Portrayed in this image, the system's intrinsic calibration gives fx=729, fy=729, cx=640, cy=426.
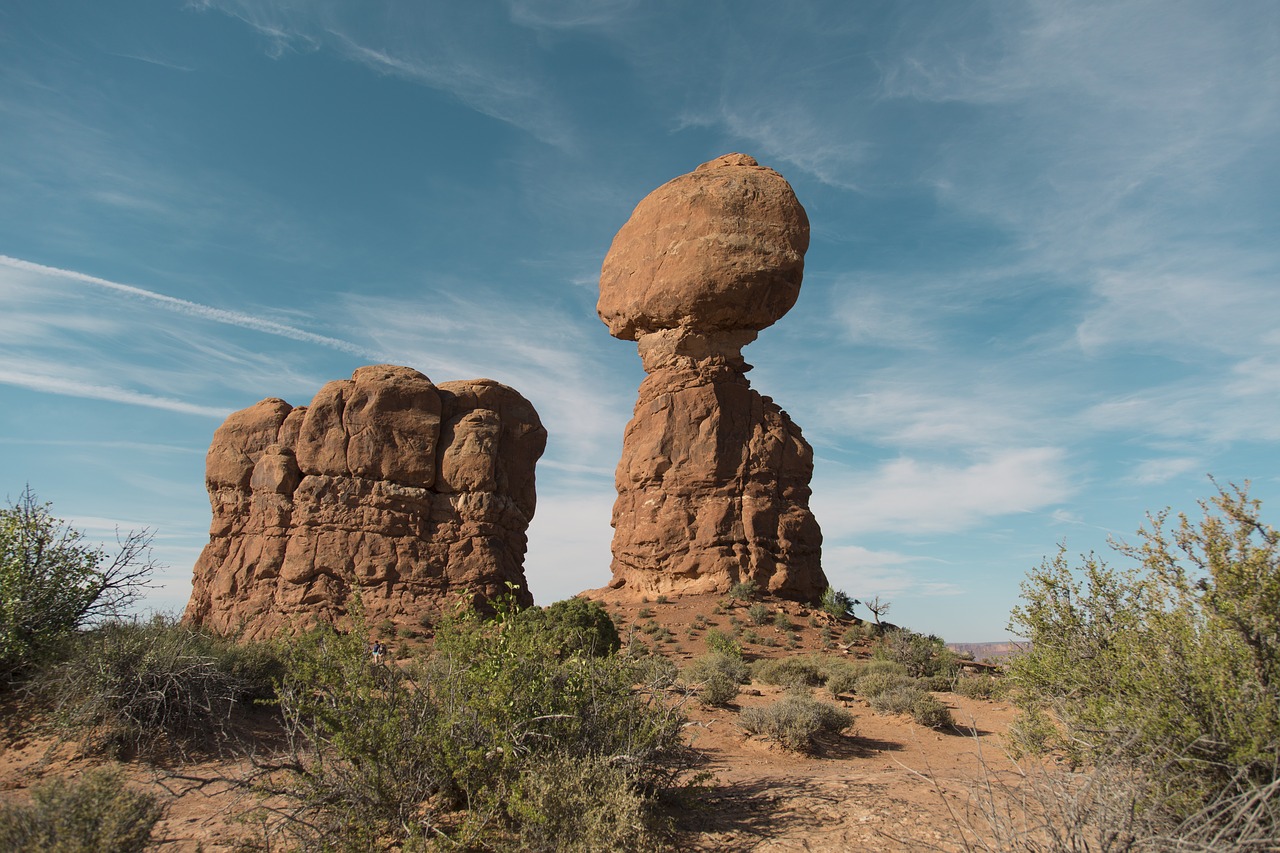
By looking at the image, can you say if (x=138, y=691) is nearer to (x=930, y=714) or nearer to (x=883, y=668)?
(x=930, y=714)

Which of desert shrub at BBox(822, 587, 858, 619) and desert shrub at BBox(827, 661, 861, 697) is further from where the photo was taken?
desert shrub at BBox(822, 587, 858, 619)

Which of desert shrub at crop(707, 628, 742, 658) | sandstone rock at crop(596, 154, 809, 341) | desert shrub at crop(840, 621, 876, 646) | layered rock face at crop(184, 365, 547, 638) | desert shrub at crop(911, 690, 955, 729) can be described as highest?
sandstone rock at crop(596, 154, 809, 341)

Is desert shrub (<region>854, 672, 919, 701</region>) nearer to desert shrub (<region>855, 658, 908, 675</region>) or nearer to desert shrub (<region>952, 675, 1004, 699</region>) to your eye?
desert shrub (<region>855, 658, 908, 675</region>)

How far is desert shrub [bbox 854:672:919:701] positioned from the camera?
14.6m

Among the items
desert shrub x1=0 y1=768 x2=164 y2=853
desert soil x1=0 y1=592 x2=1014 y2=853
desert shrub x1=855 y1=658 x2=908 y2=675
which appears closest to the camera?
desert shrub x1=0 y1=768 x2=164 y2=853

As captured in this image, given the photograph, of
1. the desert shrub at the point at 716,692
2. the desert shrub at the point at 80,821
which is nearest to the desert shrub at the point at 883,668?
the desert shrub at the point at 716,692

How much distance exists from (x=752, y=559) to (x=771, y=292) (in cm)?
944

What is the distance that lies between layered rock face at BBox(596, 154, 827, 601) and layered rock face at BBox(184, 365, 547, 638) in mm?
4778

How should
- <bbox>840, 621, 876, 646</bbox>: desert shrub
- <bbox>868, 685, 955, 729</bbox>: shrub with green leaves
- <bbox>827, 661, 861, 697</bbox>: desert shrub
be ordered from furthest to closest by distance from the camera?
<bbox>840, 621, 876, 646</bbox>: desert shrub
<bbox>827, 661, 861, 697</bbox>: desert shrub
<bbox>868, 685, 955, 729</bbox>: shrub with green leaves

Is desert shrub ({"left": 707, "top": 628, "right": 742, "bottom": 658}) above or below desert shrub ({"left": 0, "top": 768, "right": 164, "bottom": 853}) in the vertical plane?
above

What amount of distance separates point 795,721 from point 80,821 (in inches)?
332

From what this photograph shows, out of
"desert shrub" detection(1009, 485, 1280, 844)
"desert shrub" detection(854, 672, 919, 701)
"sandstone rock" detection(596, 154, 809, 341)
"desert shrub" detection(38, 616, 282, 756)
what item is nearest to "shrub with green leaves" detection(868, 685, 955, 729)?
"desert shrub" detection(854, 672, 919, 701)

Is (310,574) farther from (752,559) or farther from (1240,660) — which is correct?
(1240,660)

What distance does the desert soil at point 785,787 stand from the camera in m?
6.02
